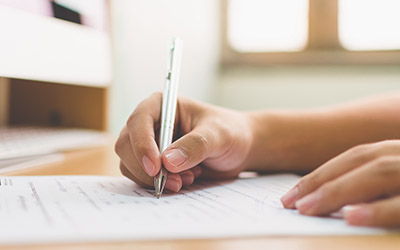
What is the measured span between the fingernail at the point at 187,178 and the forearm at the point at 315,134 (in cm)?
15

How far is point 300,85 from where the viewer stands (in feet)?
5.85

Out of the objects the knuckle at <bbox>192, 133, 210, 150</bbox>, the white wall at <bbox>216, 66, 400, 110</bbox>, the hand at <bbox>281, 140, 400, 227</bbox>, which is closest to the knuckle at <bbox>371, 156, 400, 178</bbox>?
the hand at <bbox>281, 140, 400, 227</bbox>

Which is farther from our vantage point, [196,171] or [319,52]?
[319,52]

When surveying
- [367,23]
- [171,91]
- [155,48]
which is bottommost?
[171,91]

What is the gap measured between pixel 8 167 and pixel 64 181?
0.13m

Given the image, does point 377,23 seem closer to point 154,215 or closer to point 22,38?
point 22,38

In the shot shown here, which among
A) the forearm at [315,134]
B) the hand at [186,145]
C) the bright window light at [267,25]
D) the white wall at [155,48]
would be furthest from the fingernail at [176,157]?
the bright window light at [267,25]

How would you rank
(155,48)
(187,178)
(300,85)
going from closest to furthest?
(187,178), (155,48), (300,85)

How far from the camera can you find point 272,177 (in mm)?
598

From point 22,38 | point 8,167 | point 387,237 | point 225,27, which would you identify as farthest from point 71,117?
point 225,27

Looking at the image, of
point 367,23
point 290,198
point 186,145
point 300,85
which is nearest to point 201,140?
point 186,145

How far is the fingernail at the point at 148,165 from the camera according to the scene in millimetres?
434

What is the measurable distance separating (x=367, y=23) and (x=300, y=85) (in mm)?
425

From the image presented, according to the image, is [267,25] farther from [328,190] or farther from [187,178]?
[328,190]
